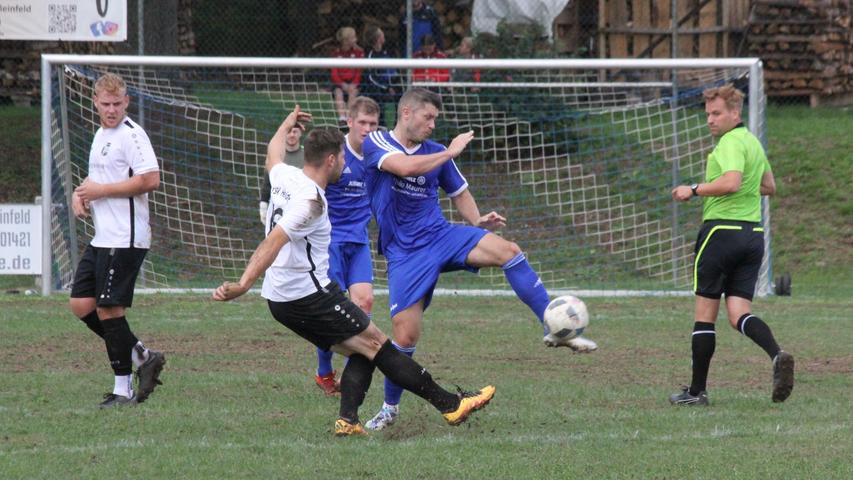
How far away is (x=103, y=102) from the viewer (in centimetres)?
781

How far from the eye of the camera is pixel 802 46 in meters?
21.9

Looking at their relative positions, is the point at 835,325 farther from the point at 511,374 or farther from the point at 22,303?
the point at 22,303

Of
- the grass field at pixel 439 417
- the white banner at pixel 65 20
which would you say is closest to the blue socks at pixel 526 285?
the grass field at pixel 439 417

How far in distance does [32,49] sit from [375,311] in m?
11.6

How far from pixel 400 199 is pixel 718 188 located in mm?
1848

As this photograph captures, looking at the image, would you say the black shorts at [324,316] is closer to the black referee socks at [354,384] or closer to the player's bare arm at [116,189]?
the black referee socks at [354,384]

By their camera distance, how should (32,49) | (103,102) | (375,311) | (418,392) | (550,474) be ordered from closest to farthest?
(550,474)
(418,392)
(103,102)
(375,311)
(32,49)

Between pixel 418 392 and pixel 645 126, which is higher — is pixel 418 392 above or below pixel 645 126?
below

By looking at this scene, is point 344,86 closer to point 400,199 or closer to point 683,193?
point 400,199

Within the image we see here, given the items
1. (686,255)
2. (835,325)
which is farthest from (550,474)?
(686,255)

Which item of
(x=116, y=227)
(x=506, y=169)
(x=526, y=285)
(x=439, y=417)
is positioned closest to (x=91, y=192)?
(x=116, y=227)

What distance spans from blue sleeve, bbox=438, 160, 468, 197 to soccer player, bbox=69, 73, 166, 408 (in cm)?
171

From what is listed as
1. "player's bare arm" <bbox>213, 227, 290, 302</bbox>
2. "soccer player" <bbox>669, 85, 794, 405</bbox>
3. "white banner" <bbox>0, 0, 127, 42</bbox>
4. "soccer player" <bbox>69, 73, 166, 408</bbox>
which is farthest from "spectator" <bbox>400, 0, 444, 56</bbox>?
"player's bare arm" <bbox>213, 227, 290, 302</bbox>

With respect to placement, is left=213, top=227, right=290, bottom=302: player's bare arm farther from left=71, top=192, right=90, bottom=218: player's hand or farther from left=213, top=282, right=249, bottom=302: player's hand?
left=71, top=192, right=90, bottom=218: player's hand
